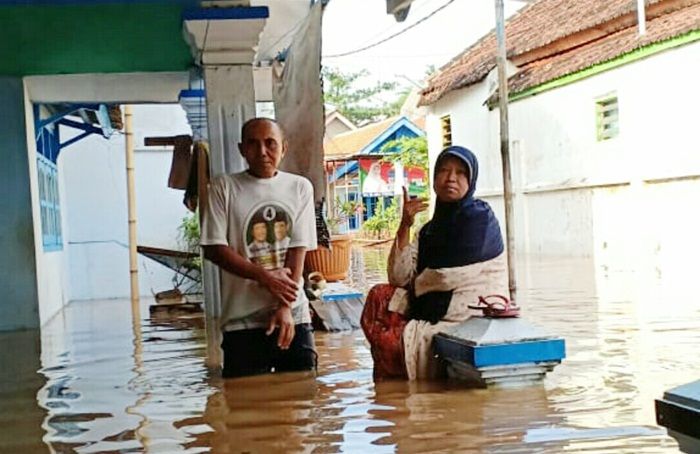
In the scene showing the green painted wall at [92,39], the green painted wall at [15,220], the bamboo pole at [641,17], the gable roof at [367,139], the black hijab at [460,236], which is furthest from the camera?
the gable roof at [367,139]

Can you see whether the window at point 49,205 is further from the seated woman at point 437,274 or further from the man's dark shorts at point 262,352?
the seated woman at point 437,274

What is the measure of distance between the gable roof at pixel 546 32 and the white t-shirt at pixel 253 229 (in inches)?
422

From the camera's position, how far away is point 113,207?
46.3 ft

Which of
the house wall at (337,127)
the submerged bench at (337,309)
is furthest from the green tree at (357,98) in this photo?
the submerged bench at (337,309)

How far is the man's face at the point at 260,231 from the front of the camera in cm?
479

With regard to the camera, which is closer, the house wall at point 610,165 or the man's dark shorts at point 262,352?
the man's dark shorts at point 262,352

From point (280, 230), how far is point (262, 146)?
0.44m

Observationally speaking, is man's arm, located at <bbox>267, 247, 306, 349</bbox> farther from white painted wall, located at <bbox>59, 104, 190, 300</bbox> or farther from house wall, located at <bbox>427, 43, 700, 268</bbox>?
house wall, located at <bbox>427, 43, 700, 268</bbox>

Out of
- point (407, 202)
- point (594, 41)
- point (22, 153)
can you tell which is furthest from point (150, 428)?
point (594, 41)

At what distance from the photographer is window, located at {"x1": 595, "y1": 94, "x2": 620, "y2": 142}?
54.6 feet

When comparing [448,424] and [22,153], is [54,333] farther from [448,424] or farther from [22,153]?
[448,424]

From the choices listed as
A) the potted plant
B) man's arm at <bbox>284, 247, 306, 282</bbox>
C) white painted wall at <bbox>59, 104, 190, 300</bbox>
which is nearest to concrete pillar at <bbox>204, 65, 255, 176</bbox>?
man's arm at <bbox>284, 247, 306, 282</bbox>

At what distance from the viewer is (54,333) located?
909 cm

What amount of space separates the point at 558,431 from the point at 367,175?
30.2 meters
